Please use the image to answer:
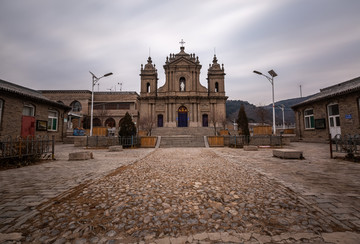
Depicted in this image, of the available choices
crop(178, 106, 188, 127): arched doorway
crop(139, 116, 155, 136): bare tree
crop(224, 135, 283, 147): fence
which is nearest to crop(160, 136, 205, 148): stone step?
crop(224, 135, 283, 147): fence

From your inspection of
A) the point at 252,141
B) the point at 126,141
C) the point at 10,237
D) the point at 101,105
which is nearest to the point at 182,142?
the point at 126,141

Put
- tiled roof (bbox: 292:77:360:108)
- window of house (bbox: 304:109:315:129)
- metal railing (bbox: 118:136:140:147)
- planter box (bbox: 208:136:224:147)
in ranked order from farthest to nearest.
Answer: window of house (bbox: 304:109:315:129), planter box (bbox: 208:136:224:147), metal railing (bbox: 118:136:140:147), tiled roof (bbox: 292:77:360:108)

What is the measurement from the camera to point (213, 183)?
4.09 metres

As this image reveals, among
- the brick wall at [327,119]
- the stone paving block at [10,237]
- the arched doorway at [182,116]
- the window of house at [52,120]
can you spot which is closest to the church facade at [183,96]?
the arched doorway at [182,116]

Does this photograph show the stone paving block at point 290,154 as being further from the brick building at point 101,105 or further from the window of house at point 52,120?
the brick building at point 101,105

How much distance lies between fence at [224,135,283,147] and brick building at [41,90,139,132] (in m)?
28.2

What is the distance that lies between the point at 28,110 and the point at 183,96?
24.4m

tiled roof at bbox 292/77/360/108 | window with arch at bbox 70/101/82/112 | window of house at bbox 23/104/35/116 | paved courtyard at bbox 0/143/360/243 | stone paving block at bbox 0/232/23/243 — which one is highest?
window with arch at bbox 70/101/82/112

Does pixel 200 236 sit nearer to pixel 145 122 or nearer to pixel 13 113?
pixel 13 113

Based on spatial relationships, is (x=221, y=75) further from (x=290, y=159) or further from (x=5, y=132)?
(x=5, y=132)

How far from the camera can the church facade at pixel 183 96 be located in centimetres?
3388

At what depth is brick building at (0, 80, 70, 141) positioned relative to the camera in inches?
565

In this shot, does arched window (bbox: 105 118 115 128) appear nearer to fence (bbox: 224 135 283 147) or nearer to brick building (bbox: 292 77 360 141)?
fence (bbox: 224 135 283 147)

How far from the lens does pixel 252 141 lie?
16.3m
